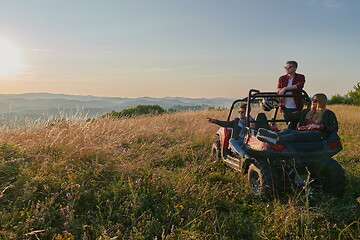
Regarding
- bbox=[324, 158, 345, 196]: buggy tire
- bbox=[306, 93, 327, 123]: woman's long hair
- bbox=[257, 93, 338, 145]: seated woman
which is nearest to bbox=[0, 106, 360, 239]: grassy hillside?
bbox=[324, 158, 345, 196]: buggy tire

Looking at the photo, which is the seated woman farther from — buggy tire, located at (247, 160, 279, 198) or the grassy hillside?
the grassy hillside

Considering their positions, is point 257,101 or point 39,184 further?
point 257,101

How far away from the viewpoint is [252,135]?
4176mm

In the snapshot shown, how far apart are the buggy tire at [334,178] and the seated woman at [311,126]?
15.9 inches

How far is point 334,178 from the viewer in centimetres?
386

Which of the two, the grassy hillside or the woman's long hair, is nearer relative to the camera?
the grassy hillside

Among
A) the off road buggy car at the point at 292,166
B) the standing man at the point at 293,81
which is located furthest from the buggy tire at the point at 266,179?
the standing man at the point at 293,81

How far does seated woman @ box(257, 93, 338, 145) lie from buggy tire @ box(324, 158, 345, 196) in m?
0.40

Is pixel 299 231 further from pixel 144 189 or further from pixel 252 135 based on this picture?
pixel 144 189

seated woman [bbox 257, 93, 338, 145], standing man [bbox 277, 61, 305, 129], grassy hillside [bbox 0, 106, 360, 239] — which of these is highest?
standing man [bbox 277, 61, 305, 129]

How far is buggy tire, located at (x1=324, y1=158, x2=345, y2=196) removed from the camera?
3.77 metres

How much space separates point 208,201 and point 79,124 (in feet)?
15.1

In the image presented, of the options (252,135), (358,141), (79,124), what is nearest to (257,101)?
(252,135)

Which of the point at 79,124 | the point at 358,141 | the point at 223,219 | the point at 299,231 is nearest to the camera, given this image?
the point at 299,231
